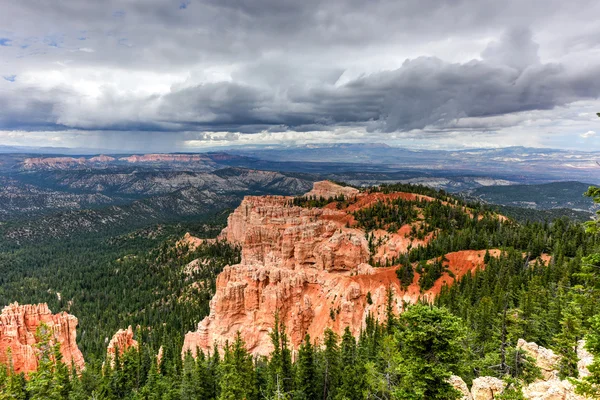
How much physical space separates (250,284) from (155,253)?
109 meters

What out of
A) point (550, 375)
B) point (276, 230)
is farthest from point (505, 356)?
point (276, 230)

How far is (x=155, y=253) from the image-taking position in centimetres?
16488

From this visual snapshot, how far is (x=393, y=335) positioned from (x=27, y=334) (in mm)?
65780

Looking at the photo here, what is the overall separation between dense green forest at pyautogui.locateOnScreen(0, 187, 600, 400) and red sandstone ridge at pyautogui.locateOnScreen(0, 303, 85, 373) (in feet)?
22.9

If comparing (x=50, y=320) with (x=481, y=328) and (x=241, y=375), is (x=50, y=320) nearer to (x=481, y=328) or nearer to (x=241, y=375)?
(x=241, y=375)

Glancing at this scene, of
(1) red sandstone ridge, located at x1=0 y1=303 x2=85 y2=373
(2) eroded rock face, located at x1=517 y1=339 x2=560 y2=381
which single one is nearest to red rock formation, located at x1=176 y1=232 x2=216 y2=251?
(1) red sandstone ridge, located at x1=0 y1=303 x2=85 y2=373

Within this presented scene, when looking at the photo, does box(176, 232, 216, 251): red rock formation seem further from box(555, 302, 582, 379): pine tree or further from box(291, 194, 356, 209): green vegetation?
box(555, 302, 582, 379): pine tree

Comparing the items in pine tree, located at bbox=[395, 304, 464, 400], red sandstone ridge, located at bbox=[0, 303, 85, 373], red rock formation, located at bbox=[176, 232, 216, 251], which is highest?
pine tree, located at bbox=[395, 304, 464, 400]

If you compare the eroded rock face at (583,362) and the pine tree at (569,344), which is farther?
the pine tree at (569,344)

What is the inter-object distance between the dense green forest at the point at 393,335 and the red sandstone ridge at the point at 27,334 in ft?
22.9

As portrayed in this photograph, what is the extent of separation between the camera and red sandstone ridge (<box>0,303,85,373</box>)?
57.4 meters

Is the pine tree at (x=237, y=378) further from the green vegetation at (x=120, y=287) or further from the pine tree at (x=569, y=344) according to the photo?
the green vegetation at (x=120, y=287)

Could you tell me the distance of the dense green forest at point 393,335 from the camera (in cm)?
1773

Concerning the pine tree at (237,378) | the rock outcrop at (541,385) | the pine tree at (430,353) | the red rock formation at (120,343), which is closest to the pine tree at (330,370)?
the pine tree at (237,378)
